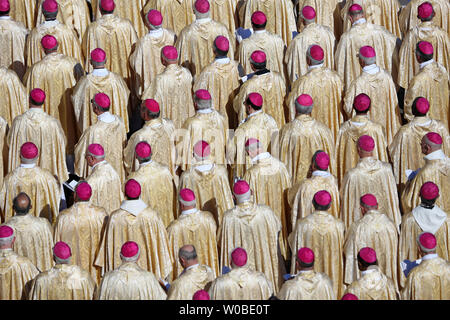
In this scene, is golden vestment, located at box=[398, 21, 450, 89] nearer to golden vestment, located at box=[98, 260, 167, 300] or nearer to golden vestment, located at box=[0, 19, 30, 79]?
golden vestment, located at box=[0, 19, 30, 79]

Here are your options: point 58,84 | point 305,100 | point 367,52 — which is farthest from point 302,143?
point 58,84

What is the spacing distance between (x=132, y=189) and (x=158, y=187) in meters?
1.03

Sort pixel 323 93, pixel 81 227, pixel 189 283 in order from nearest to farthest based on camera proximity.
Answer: pixel 189 283 → pixel 81 227 → pixel 323 93

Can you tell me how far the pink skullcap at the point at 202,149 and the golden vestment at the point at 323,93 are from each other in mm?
1758

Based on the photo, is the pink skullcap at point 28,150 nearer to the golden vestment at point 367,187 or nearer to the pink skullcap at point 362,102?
the golden vestment at point 367,187

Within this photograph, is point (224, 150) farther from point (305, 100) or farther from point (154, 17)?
point (154, 17)

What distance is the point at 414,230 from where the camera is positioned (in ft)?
56.2

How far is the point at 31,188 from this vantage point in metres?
18.2

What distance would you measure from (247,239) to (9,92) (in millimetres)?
4059

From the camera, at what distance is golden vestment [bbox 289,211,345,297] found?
17.1m

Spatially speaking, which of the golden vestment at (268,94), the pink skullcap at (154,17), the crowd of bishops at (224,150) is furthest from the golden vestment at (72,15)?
the golden vestment at (268,94)

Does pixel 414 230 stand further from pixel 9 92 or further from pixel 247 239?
pixel 9 92
